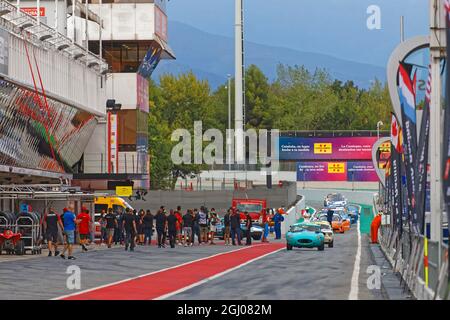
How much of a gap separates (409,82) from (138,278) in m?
7.75

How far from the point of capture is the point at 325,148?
12519 cm

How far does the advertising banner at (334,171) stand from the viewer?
406 ft

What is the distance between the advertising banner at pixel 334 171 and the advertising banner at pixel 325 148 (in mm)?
829

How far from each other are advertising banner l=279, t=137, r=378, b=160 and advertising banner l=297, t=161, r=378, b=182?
0.83 meters

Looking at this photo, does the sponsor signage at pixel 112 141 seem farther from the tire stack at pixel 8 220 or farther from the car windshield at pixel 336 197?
the car windshield at pixel 336 197

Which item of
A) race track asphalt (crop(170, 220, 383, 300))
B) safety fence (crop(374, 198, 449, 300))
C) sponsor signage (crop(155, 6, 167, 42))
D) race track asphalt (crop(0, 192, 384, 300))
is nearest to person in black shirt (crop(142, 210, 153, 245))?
race track asphalt (crop(0, 192, 384, 300))

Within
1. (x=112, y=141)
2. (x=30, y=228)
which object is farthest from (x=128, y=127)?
(x=30, y=228)

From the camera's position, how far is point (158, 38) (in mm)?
85875

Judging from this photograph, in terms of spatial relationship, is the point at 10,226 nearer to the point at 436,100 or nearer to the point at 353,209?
the point at 436,100

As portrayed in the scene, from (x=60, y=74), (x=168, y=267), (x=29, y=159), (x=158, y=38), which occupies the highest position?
(x=158, y=38)

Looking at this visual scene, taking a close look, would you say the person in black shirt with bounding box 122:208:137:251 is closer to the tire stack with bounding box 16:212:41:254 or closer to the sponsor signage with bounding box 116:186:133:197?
the tire stack with bounding box 16:212:41:254

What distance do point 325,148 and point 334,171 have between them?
265cm
